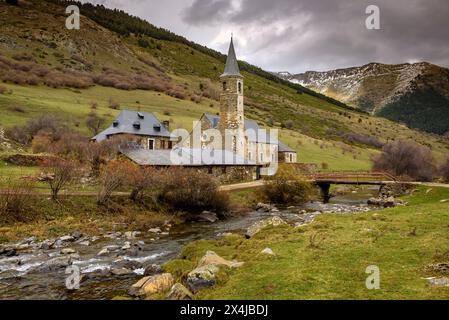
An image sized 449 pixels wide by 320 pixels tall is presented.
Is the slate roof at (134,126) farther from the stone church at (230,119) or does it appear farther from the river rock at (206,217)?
the river rock at (206,217)

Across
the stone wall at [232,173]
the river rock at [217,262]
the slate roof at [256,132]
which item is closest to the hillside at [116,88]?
the slate roof at [256,132]

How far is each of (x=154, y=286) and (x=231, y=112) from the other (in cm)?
5267

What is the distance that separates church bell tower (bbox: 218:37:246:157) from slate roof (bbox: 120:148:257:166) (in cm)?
791

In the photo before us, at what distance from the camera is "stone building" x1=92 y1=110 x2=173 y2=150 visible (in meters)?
54.6

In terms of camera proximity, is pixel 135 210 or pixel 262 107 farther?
pixel 262 107

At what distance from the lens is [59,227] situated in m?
26.0

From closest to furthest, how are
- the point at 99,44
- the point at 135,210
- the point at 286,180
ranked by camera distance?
the point at 135,210
the point at 286,180
the point at 99,44

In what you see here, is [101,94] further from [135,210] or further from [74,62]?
[135,210]

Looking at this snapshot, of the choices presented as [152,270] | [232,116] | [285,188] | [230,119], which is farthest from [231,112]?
[152,270]

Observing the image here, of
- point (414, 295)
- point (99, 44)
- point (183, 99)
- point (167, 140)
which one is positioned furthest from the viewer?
point (99, 44)

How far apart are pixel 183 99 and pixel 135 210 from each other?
86.7m

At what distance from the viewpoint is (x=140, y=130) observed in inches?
2267

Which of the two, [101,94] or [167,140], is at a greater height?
[101,94]
